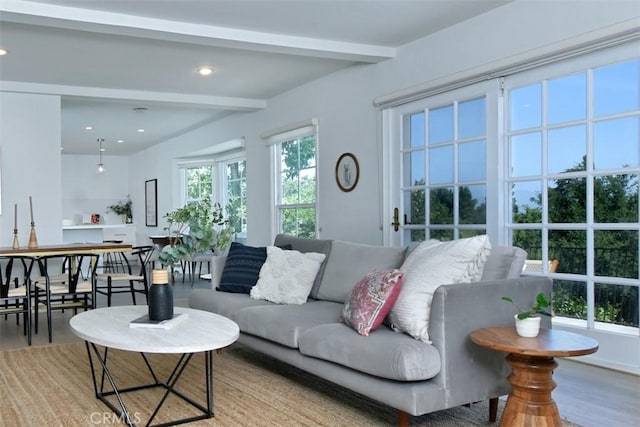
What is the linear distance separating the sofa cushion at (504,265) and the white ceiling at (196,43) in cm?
215

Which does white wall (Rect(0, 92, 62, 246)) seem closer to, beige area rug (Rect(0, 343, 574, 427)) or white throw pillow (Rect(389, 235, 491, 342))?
beige area rug (Rect(0, 343, 574, 427))

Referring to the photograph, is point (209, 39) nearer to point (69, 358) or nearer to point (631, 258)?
point (69, 358)

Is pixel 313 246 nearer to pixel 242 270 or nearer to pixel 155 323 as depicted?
pixel 242 270

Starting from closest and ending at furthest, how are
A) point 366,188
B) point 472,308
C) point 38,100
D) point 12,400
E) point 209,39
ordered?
1. point 472,308
2. point 12,400
3. point 209,39
4. point 366,188
5. point 38,100

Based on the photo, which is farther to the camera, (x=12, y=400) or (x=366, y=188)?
(x=366, y=188)

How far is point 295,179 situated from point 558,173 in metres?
3.82

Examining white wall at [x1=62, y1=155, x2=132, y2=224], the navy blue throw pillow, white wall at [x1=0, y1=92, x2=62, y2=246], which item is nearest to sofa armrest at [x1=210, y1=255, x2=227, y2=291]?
the navy blue throw pillow

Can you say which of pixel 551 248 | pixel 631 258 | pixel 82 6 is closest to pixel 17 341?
pixel 82 6

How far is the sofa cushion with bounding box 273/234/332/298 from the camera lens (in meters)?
4.15

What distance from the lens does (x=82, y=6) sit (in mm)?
4086

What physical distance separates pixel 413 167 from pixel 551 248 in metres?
1.59

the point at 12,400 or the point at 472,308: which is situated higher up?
the point at 472,308

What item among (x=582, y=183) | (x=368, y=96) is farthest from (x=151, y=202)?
(x=582, y=183)

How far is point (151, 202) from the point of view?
1214cm
